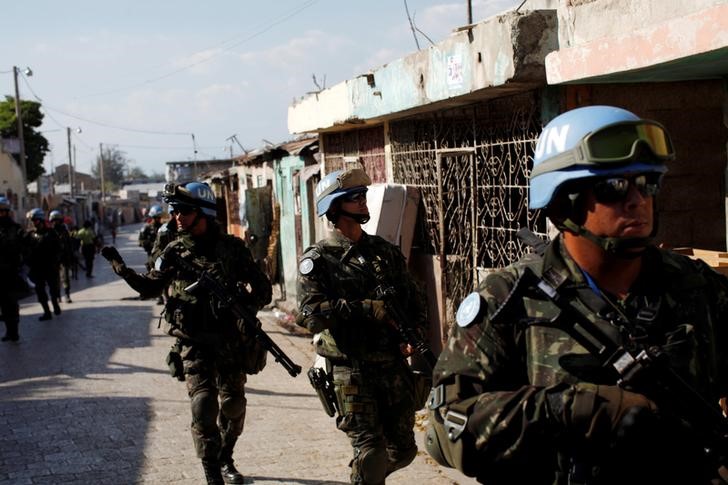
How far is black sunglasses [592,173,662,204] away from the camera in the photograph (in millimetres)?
2252

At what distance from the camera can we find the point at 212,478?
A: 5.43 meters

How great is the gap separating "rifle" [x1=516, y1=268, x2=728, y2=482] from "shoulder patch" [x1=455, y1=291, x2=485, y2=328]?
0.14 metres

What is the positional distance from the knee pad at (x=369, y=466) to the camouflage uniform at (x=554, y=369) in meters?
2.14

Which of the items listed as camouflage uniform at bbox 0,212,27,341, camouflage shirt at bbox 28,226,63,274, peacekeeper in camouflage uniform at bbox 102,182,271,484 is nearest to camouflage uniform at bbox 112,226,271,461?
peacekeeper in camouflage uniform at bbox 102,182,271,484

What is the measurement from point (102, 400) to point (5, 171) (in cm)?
3143

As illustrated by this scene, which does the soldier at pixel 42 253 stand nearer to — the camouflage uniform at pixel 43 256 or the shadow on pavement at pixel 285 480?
the camouflage uniform at pixel 43 256

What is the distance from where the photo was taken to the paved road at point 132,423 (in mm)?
6047

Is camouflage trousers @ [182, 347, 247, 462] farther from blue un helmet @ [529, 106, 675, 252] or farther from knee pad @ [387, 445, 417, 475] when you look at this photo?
blue un helmet @ [529, 106, 675, 252]

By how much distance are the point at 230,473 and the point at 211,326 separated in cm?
→ 96

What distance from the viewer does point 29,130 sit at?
46.8 meters

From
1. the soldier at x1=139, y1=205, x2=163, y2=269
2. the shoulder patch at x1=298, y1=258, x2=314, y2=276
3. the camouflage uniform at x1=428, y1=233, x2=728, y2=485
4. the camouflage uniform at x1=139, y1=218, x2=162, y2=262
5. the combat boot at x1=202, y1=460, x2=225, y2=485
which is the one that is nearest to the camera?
the camouflage uniform at x1=428, y1=233, x2=728, y2=485

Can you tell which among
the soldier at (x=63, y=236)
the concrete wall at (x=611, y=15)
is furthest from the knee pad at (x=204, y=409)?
the soldier at (x=63, y=236)

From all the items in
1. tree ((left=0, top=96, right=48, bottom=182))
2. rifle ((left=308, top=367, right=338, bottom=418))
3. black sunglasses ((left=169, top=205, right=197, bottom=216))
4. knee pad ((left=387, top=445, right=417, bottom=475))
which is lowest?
knee pad ((left=387, top=445, right=417, bottom=475))

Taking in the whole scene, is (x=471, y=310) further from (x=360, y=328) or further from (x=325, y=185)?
(x=325, y=185)
